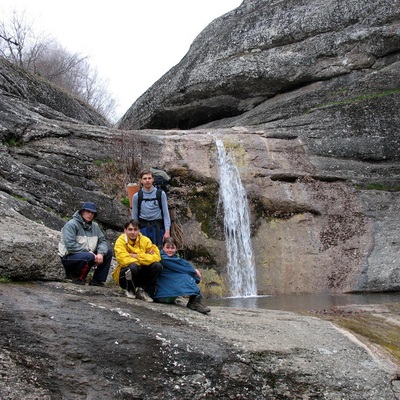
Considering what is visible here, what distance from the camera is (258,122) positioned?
2172 cm

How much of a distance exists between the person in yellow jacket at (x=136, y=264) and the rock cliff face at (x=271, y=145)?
1.89 metres

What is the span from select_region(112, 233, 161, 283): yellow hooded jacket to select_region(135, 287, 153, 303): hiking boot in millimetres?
342

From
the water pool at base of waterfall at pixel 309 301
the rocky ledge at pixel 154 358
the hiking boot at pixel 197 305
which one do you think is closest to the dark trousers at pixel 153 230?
the hiking boot at pixel 197 305

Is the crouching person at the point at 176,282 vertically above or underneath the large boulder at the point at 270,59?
underneath

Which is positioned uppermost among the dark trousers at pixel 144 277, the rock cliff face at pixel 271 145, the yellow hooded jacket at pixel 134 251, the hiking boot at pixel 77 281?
the rock cliff face at pixel 271 145

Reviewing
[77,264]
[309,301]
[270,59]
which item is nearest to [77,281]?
[77,264]

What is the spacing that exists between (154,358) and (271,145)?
45.7ft

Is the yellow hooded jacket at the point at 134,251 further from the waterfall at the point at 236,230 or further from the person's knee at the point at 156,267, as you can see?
the waterfall at the point at 236,230

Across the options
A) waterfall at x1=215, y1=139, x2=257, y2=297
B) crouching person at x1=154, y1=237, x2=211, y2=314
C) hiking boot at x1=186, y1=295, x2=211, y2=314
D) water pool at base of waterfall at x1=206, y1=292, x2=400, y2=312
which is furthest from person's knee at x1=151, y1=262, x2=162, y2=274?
waterfall at x1=215, y1=139, x2=257, y2=297

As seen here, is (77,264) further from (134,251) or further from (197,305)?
(197,305)

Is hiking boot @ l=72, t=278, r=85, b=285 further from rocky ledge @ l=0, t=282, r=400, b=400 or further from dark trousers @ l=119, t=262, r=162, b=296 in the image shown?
rocky ledge @ l=0, t=282, r=400, b=400

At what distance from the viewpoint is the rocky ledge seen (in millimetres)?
5578

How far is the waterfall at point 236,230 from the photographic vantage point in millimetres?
15430

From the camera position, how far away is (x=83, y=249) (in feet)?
26.5
